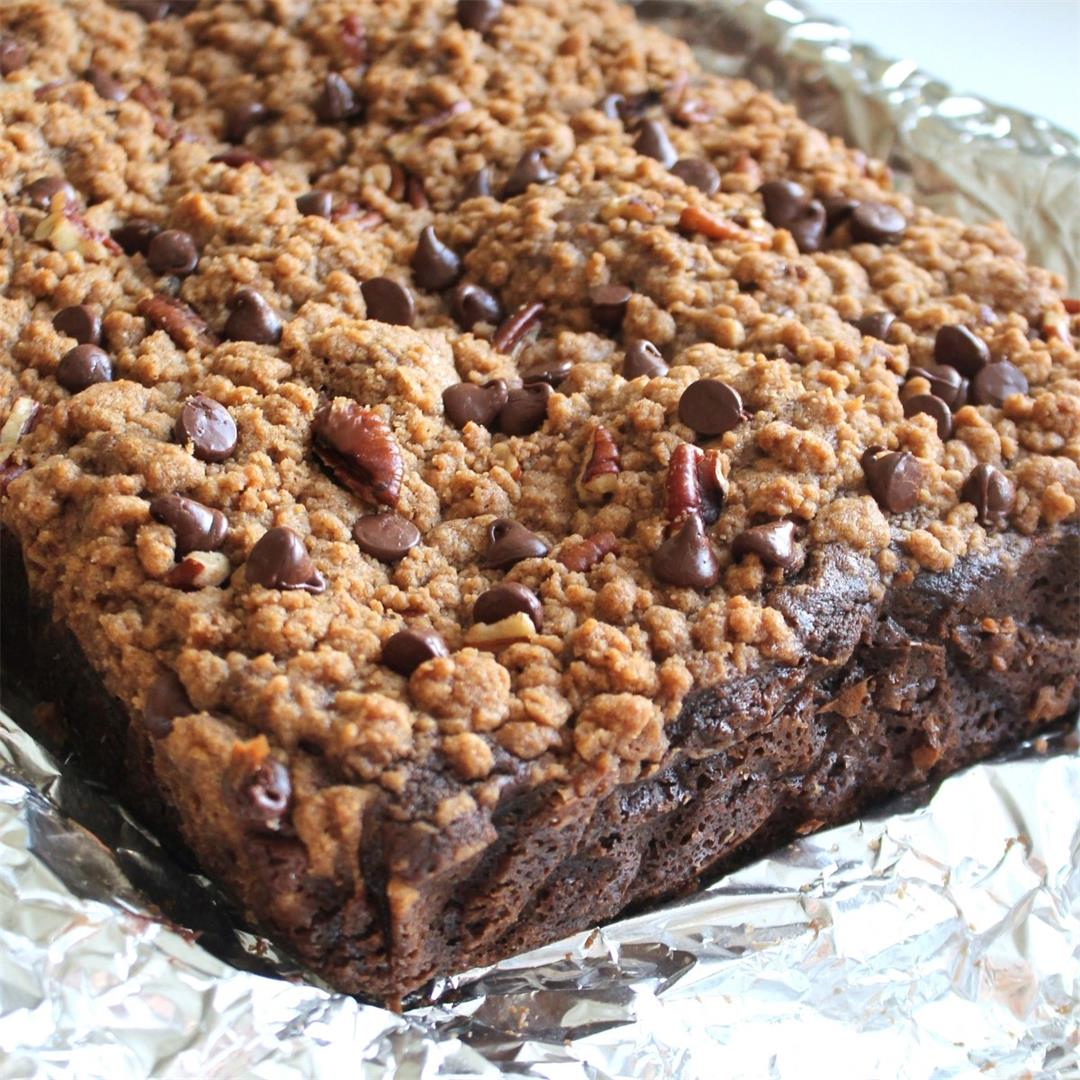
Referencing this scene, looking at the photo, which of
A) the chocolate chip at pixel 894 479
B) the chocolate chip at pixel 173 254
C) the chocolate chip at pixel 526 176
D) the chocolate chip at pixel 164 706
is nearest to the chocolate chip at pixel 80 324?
the chocolate chip at pixel 173 254

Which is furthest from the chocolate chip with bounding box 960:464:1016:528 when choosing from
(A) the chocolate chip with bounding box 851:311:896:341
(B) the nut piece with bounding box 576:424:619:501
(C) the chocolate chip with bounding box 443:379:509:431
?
(C) the chocolate chip with bounding box 443:379:509:431

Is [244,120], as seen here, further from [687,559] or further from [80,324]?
[687,559]

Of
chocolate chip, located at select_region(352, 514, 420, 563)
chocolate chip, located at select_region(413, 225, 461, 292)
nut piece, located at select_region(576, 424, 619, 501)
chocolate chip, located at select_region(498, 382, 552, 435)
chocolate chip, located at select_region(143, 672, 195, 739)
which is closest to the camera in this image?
chocolate chip, located at select_region(143, 672, 195, 739)

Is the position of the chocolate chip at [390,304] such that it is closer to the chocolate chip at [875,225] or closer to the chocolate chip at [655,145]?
the chocolate chip at [655,145]

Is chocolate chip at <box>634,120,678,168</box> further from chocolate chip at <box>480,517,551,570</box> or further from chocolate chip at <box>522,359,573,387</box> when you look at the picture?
Answer: chocolate chip at <box>480,517,551,570</box>

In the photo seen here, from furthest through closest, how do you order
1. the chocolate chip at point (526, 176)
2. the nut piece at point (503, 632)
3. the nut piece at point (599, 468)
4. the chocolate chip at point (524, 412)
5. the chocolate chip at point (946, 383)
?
the chocolate chip at point (526, 176), the chocolate chip at point (946, 383), the chocolate chip at point (524, 412), the nut piece at point (599, 468), the nut piece at point (503, 632)

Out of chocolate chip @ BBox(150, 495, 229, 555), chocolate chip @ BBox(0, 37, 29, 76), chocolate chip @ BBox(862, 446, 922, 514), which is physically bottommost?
chocolate chip @ BBox(150, 495, 229, 555)

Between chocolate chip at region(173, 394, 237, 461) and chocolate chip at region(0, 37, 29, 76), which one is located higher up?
chocolate chip at region(0, 37, 29, 76)

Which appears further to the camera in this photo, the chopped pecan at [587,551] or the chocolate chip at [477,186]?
the chocolate chip at [477,186]

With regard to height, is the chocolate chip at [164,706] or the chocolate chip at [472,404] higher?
the chocolate chip at [472,404]
